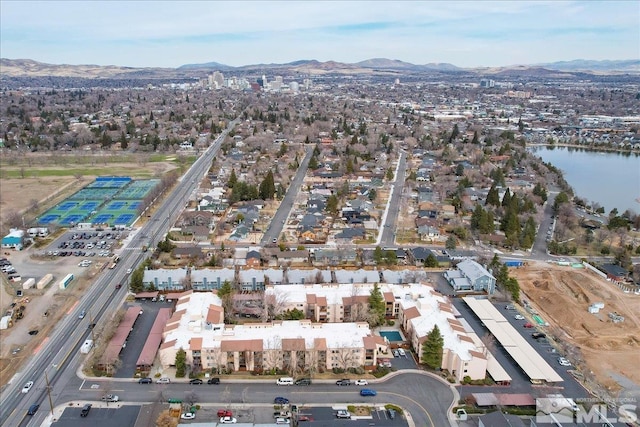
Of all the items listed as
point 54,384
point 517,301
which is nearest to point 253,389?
point 54,384

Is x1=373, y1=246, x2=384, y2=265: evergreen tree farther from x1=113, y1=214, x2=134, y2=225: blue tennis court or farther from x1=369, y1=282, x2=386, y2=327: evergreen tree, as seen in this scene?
x1=113, y1=214, x2=134, y2=225: blue tennis court

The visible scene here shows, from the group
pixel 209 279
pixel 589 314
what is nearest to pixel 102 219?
pixel 209 279

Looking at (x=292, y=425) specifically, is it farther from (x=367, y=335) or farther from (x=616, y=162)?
(x=616, y=162)

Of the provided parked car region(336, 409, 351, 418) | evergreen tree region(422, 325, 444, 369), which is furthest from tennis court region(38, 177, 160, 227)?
evergreen tree region(422, 325, 444, 369)

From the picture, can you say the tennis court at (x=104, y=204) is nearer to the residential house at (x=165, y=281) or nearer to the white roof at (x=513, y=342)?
the residential house at (x=165, y=281)

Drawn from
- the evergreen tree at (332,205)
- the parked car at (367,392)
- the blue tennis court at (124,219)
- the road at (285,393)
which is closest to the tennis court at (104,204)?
the blue tennis court at (124,219)
